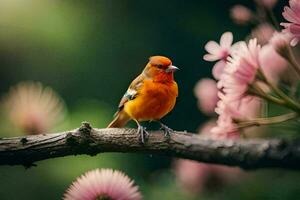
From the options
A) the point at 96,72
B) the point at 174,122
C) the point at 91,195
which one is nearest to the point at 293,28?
the point at 91,195

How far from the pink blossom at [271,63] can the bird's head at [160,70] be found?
517 mm

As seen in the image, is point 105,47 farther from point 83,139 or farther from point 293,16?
point 293,16

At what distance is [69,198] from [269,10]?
0.95ft

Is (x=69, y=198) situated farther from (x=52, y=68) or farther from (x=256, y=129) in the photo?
(x=52, y=68)

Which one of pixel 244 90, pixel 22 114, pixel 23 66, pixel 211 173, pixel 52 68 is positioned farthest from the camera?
pixel 52 68

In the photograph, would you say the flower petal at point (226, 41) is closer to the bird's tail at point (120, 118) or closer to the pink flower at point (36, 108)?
the pink flower at point (36, 108)

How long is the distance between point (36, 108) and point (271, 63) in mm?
259

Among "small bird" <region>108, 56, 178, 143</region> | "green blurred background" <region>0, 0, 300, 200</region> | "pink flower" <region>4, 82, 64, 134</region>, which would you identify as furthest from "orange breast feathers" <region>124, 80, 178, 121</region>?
"pink flower" <region>4, 82, 64, 134</region>

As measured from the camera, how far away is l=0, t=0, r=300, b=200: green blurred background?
5.64 ft

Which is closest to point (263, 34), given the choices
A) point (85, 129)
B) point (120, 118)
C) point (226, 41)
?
point (226, 41)

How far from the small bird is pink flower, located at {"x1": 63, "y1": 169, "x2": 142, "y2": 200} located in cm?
51

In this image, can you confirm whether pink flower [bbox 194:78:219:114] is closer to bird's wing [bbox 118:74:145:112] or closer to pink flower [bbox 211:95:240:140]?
pink flower [bbox 211:95:240:140]

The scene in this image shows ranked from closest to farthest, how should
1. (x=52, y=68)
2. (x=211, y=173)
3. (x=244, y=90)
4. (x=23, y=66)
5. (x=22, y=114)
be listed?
1. (x=244, y=90)
2. (x=211, y=173)
3. (x=22, y=114)
4. (x=23, y=66)
5. (x=52, y=68)

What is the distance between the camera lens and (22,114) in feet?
2.10
